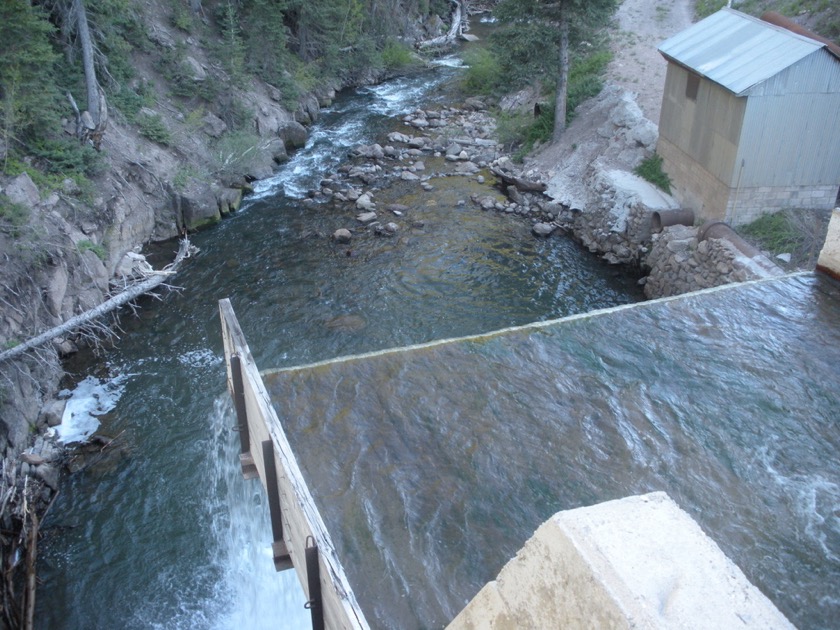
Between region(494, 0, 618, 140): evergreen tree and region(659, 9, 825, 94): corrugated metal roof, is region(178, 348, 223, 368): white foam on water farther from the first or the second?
region(494, 0, 618, 140): evergreen tree

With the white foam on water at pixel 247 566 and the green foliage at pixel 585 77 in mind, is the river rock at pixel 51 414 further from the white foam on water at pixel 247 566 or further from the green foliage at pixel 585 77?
the green foliage at pixel 585 77

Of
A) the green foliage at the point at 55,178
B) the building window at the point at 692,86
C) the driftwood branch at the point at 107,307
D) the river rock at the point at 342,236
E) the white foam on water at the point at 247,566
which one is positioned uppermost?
the building window at the point at 692,86

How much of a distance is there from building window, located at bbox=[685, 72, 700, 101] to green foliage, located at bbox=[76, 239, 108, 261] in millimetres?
13604

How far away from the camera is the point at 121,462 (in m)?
11.9

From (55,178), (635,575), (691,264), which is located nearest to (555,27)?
(691,264)

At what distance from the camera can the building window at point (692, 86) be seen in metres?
16.7

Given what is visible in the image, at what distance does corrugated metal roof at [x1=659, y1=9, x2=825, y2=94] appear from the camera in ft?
48.1

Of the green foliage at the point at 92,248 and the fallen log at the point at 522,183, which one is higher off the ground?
the green foliage at the point at 92,248

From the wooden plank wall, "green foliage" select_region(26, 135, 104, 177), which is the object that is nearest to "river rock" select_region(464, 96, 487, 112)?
"green foliage" select_region(26, 135, 104, 177)

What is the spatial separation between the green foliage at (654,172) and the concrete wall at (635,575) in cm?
1651

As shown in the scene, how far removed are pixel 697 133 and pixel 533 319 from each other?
581cm

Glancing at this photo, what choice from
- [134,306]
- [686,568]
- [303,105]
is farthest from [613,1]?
[686,568]

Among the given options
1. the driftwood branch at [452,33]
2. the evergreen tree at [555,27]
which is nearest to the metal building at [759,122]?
the evergreen tree at [555,27]

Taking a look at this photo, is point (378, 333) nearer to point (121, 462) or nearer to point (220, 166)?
point (121, 462)
